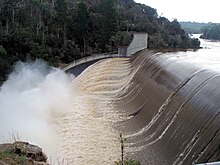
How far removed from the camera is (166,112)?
368 inches

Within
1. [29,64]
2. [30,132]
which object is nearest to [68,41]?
[29,64]

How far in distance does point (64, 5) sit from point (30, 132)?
76.6ft

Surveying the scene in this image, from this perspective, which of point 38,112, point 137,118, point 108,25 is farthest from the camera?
point 108,25

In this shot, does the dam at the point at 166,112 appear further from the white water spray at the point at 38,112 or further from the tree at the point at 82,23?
the tree at the point at 82,23

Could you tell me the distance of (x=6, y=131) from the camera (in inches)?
395

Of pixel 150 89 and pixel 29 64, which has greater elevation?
pixel 150 89

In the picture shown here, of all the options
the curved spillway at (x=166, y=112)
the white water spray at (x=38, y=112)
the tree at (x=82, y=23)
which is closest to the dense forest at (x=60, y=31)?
the tree at (x=82, y=23)

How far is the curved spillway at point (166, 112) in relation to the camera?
23.1 feet

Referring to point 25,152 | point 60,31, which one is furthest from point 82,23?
point 25,152

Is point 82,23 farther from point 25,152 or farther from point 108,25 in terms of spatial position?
point 25,152

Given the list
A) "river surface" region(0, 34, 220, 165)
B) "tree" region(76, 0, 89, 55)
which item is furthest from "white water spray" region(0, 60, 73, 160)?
"tree" region(76, 0, 89, 55)

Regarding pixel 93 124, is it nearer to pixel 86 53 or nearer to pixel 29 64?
pixel 29 64

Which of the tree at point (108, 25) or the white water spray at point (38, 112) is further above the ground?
the tree at point (108, 25)

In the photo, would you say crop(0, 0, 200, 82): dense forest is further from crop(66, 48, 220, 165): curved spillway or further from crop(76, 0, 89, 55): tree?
crop(66, 48, 220, 165): curved spillway
